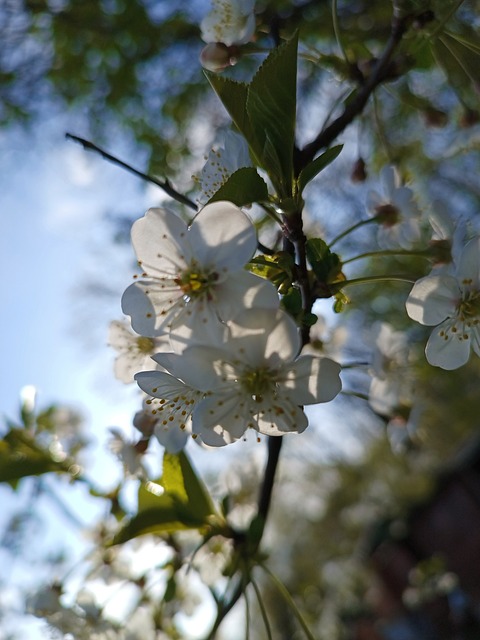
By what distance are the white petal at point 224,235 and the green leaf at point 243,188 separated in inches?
0.8

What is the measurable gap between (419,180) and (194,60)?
1015mm

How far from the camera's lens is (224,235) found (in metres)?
0.45

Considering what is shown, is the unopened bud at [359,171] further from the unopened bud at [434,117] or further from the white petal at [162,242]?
the white petal at [162,242]

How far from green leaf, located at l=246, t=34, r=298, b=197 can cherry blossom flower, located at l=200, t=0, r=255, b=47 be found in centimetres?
29

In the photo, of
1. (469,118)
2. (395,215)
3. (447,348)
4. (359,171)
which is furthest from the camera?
(469,118)

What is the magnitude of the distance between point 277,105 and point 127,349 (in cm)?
36

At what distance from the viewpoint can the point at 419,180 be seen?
89.8 inches

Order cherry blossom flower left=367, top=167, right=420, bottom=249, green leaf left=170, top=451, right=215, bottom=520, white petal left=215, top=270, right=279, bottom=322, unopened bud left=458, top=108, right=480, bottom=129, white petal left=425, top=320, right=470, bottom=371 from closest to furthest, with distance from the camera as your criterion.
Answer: white petal left=215, top=270, right=279, bottom=322 < white petal left=425, top=320, right=470, bottom=371 < green leaf left=170, top=451, right=215, bottom=520 < cherry blossom flower left=367, top=167, right=420, bottom=249 < unopened bud left=458, top=108, right=480, bottom=129

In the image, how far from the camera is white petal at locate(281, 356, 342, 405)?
1.51ft

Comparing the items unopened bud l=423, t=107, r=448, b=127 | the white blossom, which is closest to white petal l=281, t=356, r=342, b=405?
the white blossom

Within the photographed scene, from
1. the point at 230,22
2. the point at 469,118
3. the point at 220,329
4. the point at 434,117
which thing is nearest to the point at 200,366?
the point at 220,329

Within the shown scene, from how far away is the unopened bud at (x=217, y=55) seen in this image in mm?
726

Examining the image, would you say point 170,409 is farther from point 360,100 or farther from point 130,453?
point 360,100

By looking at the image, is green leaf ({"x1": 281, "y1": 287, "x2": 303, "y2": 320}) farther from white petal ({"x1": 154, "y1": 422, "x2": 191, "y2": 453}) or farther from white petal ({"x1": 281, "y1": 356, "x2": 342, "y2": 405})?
white petal ({"x1": 154, "y1": 422, "x2": 191, "y2": 453})
